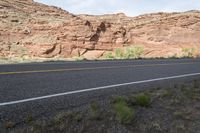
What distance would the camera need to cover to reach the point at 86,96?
Result: 685 cm

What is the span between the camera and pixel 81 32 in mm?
65875

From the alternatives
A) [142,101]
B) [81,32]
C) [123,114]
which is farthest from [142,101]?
[81,32]

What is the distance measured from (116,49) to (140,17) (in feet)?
63.7

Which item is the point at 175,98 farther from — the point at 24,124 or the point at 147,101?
the point at 24,124

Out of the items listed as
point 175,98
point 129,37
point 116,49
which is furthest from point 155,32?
point 175,98

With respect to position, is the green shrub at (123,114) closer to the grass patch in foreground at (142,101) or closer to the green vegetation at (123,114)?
the green vegetation at (123,114)

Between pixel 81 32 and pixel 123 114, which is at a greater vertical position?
pixel 81 32

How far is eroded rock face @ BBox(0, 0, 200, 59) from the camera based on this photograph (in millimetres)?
59125

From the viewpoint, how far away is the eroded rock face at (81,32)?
59125 mm

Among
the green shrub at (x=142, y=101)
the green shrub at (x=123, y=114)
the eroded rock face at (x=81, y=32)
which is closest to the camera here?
the green shrub at (x=123, y=114)

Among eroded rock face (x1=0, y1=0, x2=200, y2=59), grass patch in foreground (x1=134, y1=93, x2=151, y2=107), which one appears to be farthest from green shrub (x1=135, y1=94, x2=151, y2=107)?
eroded rock face (x1=0, y1=0, x2=200, y2=59)

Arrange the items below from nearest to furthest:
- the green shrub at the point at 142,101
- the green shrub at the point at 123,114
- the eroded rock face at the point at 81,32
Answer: the green shrub at the point at 123,114 < the green shrub at the point at 142,101 < the eroded rock face at the point at 81,32

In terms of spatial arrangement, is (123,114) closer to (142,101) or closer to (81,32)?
(142,101)

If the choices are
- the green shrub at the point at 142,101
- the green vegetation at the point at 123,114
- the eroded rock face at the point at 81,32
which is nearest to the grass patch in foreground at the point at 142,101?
the green shrub at the point at 142,101
